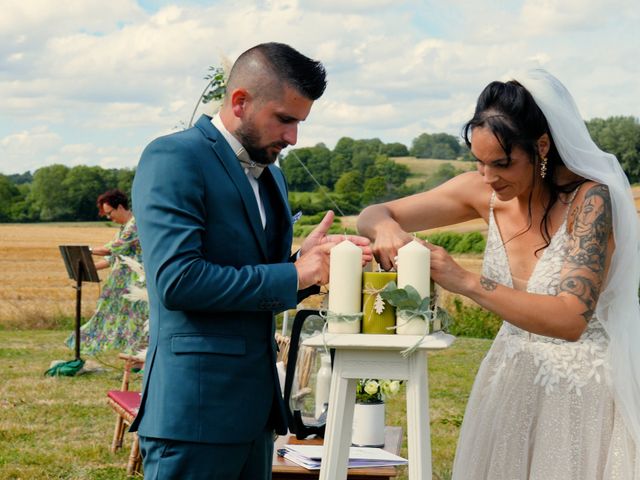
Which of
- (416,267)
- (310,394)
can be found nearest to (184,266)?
(416,267)

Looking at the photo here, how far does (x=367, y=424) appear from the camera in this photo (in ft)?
16.0

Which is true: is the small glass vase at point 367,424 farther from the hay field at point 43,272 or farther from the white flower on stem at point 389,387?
the hay field at point 43,272

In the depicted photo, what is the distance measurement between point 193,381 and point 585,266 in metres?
1.38

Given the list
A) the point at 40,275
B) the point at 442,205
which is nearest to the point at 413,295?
the point at 442,205

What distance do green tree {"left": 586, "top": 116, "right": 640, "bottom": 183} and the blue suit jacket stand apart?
21.6m

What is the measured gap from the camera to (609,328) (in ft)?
11.3

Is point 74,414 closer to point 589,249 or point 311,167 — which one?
point 589,249

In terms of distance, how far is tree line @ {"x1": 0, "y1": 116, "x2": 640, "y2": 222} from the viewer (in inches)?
924

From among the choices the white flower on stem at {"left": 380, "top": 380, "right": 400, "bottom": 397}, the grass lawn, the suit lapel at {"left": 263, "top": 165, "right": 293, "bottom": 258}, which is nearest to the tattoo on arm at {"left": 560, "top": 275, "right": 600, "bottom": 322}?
the suit lapel at {"left": 263, "top": 165, "right": 293, "bottom": 258}

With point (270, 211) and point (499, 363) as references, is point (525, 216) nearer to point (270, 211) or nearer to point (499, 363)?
point (499, 363)

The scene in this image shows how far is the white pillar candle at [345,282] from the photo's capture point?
2.90m

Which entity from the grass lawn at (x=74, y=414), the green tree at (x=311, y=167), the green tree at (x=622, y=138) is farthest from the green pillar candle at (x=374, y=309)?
the green tree at (x=622, y=138)

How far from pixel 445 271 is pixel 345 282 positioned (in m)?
0.34

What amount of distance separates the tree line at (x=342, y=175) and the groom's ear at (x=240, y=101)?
64.6 ft
